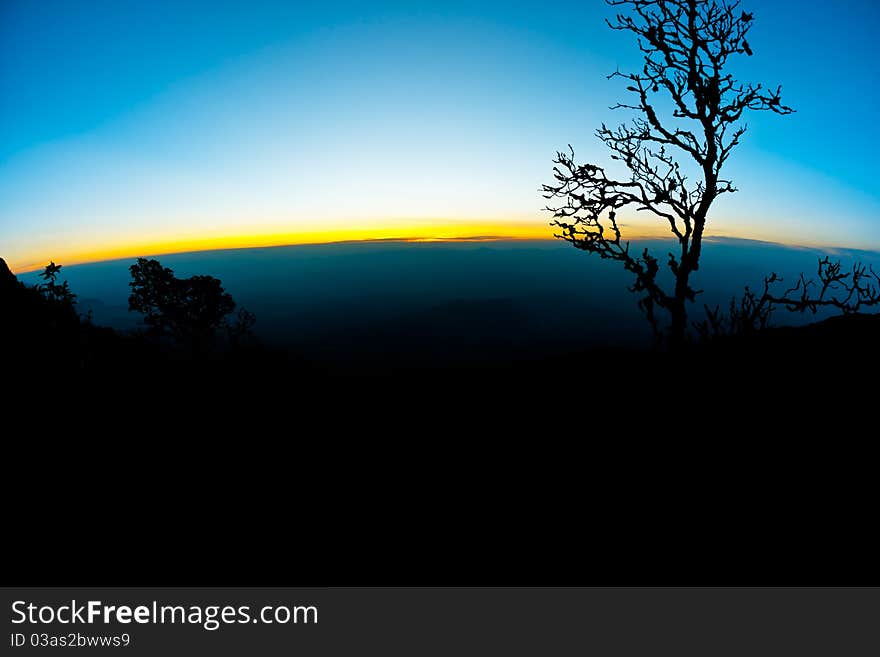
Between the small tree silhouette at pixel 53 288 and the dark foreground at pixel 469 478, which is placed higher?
the small tree silhouette at pixel 53 288

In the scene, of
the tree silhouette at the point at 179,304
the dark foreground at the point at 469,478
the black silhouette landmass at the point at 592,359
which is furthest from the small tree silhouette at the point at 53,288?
the tree silhouette at the point at 179,304

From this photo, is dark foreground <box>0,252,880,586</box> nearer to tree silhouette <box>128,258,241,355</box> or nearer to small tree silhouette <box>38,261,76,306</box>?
small tree silhouette <box>38,261,76,306</box>

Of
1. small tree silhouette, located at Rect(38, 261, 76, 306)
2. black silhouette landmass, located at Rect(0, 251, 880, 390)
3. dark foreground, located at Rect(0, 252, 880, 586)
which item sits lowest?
dark foreground, located at Rect(0, 252, 880, 586)

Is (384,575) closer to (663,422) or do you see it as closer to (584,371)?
(663,422)

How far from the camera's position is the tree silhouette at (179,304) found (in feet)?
105

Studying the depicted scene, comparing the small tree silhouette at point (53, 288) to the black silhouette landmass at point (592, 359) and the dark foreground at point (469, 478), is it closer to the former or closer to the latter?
the black silhouette landmass at point (592, 359)

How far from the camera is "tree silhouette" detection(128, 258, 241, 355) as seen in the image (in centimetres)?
3216

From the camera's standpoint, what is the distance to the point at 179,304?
3384 cm

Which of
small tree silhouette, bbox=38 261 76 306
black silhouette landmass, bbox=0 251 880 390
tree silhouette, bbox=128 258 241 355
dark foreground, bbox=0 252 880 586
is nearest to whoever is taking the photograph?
dark foreground, bbox=0 252 880 586

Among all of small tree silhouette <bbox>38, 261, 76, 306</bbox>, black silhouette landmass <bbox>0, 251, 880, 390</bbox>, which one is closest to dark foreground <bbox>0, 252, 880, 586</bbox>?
black silhouette landmass <bbox>0, 251, 880, 390</bbox>

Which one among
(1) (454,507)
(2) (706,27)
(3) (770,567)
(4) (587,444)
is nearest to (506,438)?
Answer: (4) (587,444)

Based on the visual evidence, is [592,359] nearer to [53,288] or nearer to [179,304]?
[53,288]

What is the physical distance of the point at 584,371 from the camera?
10.7 m

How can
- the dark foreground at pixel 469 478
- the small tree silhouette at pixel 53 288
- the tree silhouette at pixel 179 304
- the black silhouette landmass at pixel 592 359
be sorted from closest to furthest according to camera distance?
1. the dark foreground at pixel 469 478
2. the black silhouette landmass at pixel 592 359
3. the small tree silhouette at pixel 53 288
4. the tree silhouette at pixel 179 304
